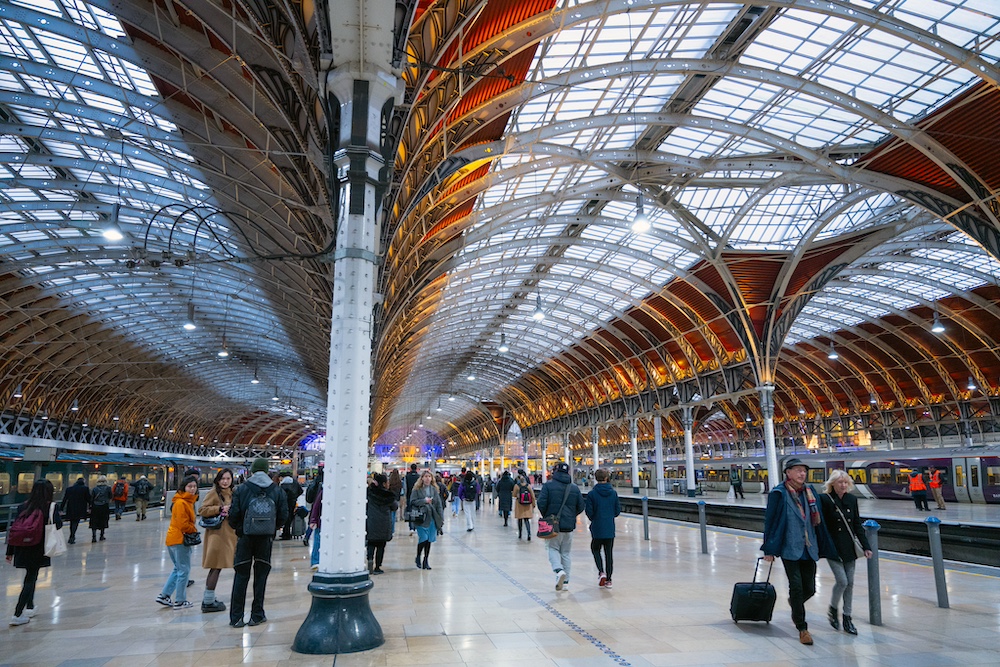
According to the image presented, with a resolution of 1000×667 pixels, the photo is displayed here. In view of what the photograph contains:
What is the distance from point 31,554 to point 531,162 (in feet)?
52.5

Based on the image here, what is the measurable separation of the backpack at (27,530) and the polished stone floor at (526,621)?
39.5 inches

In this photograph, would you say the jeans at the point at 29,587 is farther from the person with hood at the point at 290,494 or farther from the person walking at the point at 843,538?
the person walking at the point at 843,538

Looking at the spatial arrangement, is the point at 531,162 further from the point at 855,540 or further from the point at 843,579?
the point at 843,579

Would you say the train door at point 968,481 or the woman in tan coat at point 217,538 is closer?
the woman in tan coat at point 217,538

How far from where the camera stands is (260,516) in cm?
773

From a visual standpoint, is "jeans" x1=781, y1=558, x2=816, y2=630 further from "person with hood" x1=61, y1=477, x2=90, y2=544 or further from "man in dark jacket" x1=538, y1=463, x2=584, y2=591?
"person with hood" x1=61, y1=477, x2=90, y2=544

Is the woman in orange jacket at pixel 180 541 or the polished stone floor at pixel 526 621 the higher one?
the woman in orange jacket at pixel 180 541

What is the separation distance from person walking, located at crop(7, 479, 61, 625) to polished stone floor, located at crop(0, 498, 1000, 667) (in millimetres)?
266

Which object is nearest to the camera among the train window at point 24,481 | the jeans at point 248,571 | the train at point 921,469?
the jeans at point 248,571

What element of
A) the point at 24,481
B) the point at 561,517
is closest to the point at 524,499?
the point at 561,517

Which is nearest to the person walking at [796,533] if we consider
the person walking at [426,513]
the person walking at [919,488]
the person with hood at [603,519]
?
the person with hood at [603,519]

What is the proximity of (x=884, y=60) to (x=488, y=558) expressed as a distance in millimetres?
16289

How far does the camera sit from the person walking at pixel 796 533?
6949 mm

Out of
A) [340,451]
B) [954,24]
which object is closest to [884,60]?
[954,24]
